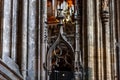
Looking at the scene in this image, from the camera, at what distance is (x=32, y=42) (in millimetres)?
13570

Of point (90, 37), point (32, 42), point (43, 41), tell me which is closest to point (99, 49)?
point (90, 37)

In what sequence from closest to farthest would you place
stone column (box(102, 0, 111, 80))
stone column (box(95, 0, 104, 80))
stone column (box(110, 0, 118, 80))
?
stone column (box(95, 0, 104, 80))
stone column (box(102, 0, 111, 80))
stone column (box(110, 0, 118, 80))

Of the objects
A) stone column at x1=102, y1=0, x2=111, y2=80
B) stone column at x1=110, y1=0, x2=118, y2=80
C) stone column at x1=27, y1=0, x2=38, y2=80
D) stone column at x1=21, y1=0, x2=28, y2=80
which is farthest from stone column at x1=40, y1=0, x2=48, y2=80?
stone column at x1=110, y1=0, x2=118, y2=80

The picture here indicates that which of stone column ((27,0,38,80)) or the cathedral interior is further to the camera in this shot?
stone column ((27,0,38,80))

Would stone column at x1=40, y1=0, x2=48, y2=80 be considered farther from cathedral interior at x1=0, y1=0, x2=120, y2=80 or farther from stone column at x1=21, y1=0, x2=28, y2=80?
stone column at x1=21, y1=0, x2=28, y2=80

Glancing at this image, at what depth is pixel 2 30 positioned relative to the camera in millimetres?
12211

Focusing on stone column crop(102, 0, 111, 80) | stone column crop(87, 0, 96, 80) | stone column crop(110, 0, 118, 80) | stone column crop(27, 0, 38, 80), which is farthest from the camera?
stone column crop(110, 0, 118, 80)

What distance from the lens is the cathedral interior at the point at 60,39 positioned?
1269cm

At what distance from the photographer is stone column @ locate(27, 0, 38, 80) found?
13.3m

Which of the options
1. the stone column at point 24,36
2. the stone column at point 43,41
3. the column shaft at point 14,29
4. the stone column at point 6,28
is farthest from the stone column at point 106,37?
the stone column at point 6,28

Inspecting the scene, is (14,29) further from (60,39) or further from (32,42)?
(60,39)

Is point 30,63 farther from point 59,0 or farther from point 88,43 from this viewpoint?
point 59,0

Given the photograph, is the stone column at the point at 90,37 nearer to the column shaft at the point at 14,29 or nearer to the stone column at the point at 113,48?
the stone column at the point at 113,48

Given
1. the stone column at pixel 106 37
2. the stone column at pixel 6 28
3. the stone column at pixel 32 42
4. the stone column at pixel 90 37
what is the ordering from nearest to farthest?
the stone column at pixel 6 28 → the stone column at pixel 32 42 → the stone column at pixel 90 37 → the stone column at pixel 106 37
